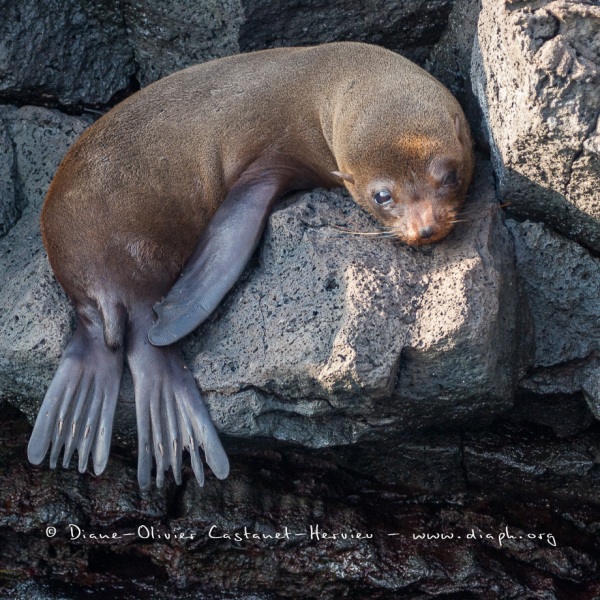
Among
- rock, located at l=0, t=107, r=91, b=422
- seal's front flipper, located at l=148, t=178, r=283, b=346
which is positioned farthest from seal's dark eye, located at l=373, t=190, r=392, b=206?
rock, located at l=0, t=107, r=91, b=422

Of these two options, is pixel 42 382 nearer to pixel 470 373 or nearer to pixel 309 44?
pixel 470 373

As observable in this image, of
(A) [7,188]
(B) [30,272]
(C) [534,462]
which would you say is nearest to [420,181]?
(C) [534,462]

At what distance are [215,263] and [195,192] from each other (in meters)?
0.61

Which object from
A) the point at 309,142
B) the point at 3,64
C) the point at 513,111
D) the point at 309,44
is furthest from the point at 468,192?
the point at 3,64

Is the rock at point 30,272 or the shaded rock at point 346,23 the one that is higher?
the shaded rock at point 346,23

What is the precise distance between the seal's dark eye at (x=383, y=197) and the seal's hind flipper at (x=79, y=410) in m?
1.58

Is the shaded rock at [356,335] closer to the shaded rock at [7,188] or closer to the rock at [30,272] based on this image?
the rock at [30,272]

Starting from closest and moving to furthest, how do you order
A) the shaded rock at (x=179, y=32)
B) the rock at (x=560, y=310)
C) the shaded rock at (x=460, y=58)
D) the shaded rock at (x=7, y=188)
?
1. the rock at (x=560, y=310)
2. the shaded rock at (x=460, y=58)
3. the shaded rock at (x=7, y=188)
4. the shaded rock at (x=179, y=32)

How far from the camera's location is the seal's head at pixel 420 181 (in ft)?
16.1

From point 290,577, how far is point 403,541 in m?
0.60

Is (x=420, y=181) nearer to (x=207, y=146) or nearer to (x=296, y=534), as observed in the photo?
(x=207, y=146)

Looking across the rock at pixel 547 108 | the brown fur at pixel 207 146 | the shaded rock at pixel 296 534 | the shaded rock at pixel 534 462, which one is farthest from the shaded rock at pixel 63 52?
the shaded rock at pixel 534 462

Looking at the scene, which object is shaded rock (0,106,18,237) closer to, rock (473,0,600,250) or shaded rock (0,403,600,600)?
shaded rock (0,403,600,600)

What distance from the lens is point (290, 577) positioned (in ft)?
16.6
